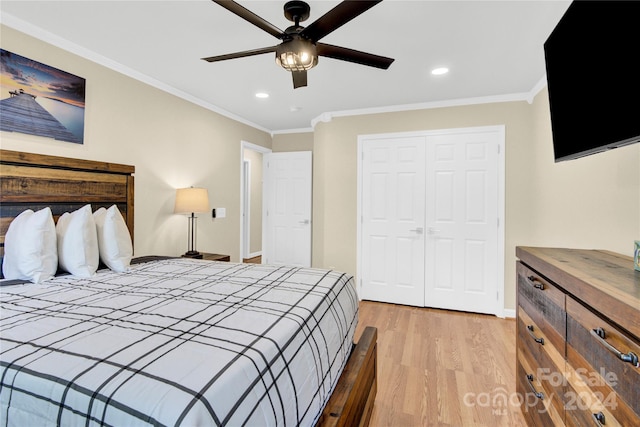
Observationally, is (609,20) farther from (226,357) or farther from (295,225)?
(295,225)

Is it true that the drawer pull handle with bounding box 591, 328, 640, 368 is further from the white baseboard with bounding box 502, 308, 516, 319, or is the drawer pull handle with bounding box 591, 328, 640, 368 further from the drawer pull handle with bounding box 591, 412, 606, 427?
the white baseboard with bounding box 502, 308, 516, 319

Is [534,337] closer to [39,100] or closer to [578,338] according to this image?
[578,338]

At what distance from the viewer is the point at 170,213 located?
324 centimetres

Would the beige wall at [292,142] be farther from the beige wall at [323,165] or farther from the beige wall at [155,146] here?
the beige wall at [155,146]

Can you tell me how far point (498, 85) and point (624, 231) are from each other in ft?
6.37

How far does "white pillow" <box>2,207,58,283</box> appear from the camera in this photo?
172 cm

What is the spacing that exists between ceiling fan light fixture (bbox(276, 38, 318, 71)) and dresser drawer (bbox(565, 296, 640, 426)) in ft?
5.59

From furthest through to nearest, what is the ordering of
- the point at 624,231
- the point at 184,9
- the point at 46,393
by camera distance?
the point at 184,9 < the point at 624,231 < the point at 46,393

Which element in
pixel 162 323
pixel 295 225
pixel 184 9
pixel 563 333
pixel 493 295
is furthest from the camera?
pixel 295 225

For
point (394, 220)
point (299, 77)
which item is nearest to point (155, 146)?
point (299, 77)

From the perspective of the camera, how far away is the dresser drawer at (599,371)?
32.2 inches

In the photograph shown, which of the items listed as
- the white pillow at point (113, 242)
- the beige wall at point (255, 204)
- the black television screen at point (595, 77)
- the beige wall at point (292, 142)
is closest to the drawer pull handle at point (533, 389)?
the black television screen at point (595, 77)

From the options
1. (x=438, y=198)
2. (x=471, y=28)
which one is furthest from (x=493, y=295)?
(x=471, y=28)

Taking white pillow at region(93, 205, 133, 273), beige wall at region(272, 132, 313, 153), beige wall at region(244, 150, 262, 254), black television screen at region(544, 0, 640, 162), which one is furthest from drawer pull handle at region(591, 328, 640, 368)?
beige wall at region(244, 150, 262, 254)
